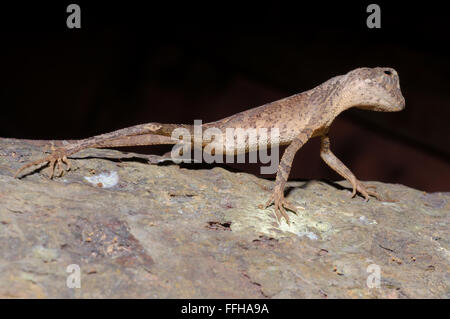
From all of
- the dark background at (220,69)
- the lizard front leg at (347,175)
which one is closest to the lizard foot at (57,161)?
the lizard front leg at (347,175)

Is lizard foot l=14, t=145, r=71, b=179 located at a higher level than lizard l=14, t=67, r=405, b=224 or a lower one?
lower

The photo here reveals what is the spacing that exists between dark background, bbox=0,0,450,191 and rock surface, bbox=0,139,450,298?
2.99 metres

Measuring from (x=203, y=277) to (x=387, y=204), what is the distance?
2.23 m

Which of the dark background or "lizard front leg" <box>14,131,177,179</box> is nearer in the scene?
"lizard front leg" <box>14,131,177,179</box>

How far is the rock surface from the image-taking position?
2.43 meters

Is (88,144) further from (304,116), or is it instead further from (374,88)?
(374,88)

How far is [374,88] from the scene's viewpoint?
3879 mm

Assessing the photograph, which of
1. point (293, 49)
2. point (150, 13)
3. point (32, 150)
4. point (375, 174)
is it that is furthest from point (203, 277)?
point (150, 13)

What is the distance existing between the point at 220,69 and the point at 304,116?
3646 millimetres

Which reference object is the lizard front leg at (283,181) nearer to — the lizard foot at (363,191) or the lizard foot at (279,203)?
the lizard foot at (279,203)

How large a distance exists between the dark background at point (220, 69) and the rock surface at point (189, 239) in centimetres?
299

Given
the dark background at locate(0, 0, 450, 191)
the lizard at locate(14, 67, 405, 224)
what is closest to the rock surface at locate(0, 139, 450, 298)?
the lizard at locate(14, 67, 405, 224)

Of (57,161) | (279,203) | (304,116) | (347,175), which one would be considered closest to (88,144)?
(57,161)

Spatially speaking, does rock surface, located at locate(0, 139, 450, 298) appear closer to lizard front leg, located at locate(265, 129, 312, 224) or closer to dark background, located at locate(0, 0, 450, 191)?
lizard front leg, located at locate(265, 129, 312, 224)
